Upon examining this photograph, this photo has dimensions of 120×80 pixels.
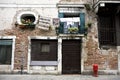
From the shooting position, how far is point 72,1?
544 inches

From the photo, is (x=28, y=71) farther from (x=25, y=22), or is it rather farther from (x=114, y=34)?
(x=114, y=34)

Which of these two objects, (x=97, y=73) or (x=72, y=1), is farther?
(x=72, y=1)

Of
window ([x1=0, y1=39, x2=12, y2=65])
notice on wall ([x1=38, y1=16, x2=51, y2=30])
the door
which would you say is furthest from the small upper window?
the door

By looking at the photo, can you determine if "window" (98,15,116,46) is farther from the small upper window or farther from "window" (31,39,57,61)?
the small upper window

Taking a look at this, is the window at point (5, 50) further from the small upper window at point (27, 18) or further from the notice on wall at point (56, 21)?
the notice on wall at point (56, 21)

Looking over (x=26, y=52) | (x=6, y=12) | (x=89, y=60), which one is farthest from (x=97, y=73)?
(x=6, y=12)

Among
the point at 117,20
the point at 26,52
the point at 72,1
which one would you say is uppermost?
the point at 72,1

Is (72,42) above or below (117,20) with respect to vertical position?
below

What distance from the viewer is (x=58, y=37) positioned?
1342 centimetres

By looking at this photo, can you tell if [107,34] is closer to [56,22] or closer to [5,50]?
[56,22]

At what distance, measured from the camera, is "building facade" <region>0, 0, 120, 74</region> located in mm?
13227

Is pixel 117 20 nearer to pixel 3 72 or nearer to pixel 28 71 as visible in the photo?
pixel 28 71

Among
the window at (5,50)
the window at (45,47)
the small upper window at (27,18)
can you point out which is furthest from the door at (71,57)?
the window at (5,50)

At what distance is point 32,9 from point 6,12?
5.07 ft
